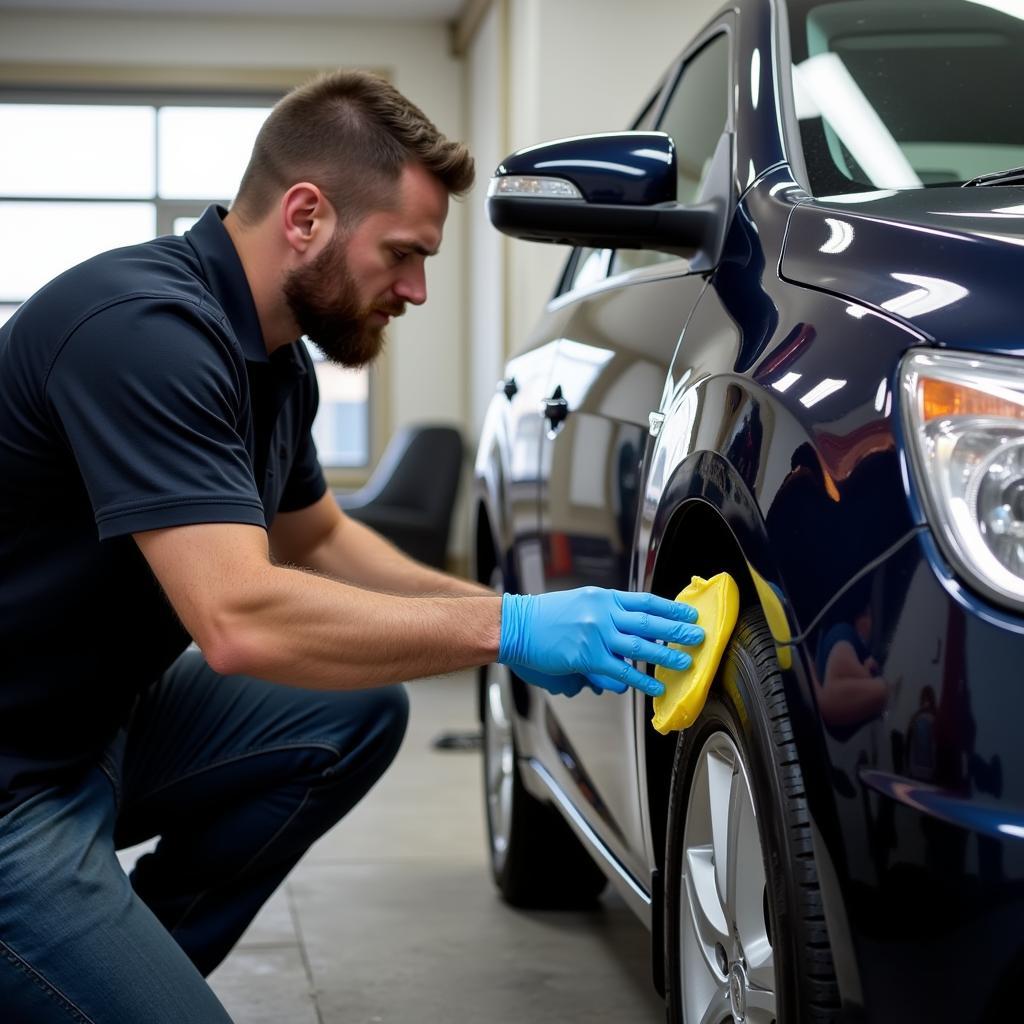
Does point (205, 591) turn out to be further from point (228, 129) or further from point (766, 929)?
point (228, 129)

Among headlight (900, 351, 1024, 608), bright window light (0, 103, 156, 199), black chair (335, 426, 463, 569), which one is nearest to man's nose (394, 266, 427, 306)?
headlight (900, 351, 1024, 608)

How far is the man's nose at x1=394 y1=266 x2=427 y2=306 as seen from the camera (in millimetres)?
1786

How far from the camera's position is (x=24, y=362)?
4.98ft

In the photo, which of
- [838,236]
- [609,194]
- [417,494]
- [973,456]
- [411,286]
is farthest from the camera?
[417,494]

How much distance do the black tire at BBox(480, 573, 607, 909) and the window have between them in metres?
6.34

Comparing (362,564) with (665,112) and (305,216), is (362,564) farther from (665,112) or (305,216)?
(665,112)

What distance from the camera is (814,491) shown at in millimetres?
1055

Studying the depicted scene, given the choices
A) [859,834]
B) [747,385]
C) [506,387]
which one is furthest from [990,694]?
[506,387]

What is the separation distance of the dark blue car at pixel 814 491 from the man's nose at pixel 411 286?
0.59 ft

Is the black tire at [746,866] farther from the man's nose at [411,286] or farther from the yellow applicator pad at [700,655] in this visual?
the man's nose at [411,286]

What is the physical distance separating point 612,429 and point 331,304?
368 mm

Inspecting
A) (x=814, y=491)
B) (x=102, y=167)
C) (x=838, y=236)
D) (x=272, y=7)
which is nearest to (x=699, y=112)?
(x=838, y=236)

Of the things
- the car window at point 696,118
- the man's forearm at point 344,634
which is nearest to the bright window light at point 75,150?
the car window at point 696,118

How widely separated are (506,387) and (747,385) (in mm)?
1332
